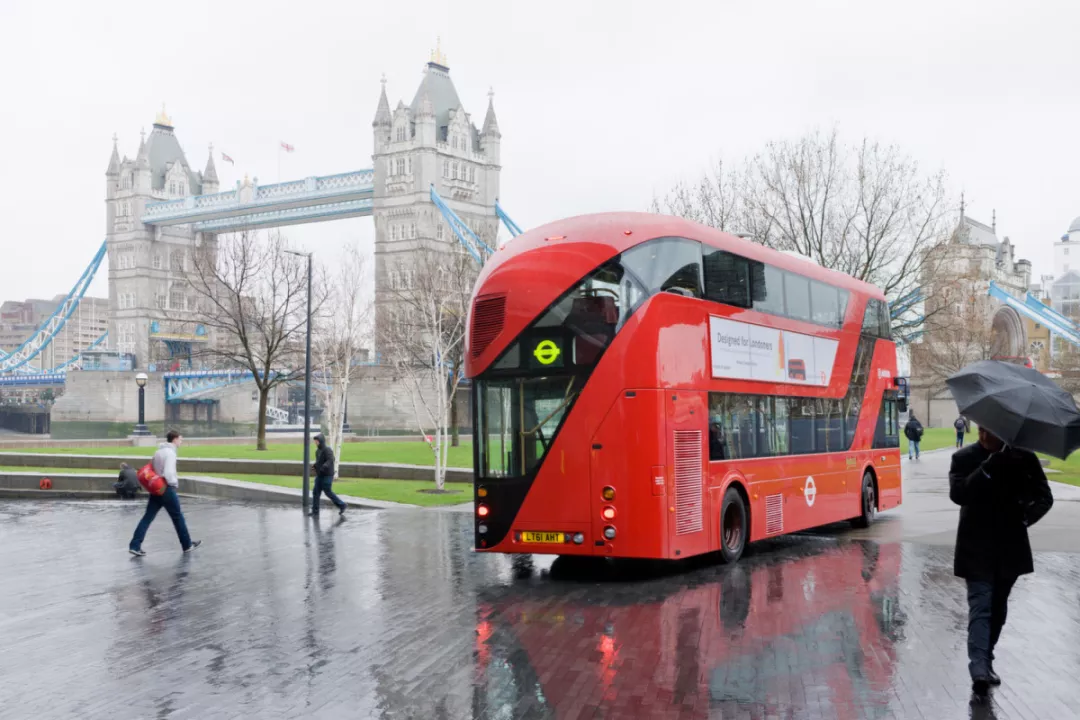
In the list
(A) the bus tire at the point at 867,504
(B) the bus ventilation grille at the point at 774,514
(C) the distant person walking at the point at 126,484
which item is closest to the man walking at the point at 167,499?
(B) the bus ventilation grille at the point at 774,514

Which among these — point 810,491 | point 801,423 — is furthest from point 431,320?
point 801,423

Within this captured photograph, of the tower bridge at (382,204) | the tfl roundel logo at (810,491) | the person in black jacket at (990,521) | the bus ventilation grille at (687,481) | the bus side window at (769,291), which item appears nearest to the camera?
the person in black jacket at (990,521)

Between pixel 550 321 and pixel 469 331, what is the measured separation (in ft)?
3.82

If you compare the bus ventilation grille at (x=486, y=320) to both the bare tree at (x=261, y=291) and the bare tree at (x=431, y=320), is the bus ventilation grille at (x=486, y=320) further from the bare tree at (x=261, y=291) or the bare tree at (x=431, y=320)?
the bare tree at (x=261, y=291)

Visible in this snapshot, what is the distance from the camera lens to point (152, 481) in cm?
1483

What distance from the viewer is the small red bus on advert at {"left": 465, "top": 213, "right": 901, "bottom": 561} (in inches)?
454

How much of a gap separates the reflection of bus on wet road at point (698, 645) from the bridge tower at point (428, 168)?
97.2 m

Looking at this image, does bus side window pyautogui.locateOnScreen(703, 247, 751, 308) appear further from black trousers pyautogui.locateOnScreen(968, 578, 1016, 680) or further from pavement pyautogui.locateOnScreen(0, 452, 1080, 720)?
black trousers pyautogui.locateOnScreen(968, 578, 1016, 680)

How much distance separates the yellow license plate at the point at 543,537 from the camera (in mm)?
11789

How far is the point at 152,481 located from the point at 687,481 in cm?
739

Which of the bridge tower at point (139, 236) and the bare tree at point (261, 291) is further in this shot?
the bridge tower at point (139, 236)

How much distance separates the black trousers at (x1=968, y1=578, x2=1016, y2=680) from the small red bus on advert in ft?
15.2

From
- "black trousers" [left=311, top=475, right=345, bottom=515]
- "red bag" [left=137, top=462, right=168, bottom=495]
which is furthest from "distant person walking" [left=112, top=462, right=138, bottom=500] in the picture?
"red bag" [left=137, top=462, right=168, bottom=495]

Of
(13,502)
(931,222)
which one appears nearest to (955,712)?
(13,502)
